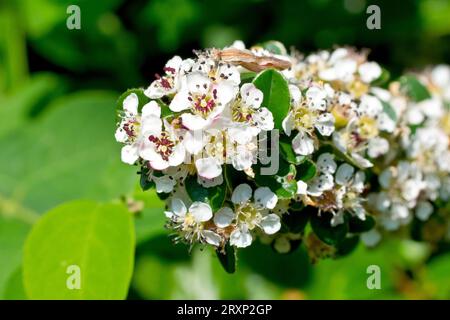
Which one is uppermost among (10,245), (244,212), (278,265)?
(244,212)

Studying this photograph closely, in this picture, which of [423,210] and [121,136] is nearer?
[121,136]

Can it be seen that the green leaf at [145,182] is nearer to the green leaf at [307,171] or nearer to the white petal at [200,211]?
the white petal at [200,211]

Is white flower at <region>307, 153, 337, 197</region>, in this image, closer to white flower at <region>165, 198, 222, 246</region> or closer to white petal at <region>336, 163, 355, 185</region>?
white petal at <region>336, 163, 355, 185</region>

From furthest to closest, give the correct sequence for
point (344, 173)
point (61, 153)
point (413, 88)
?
point (61, 153)
point (413, 88)
point (344, 173)

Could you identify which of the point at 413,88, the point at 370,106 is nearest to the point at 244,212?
the point at 370,106

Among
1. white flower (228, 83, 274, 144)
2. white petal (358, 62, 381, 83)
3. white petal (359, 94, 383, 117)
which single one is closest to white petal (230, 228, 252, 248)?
white flower (228, 83, 274, 144)

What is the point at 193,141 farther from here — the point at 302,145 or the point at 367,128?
the point at 367,128
